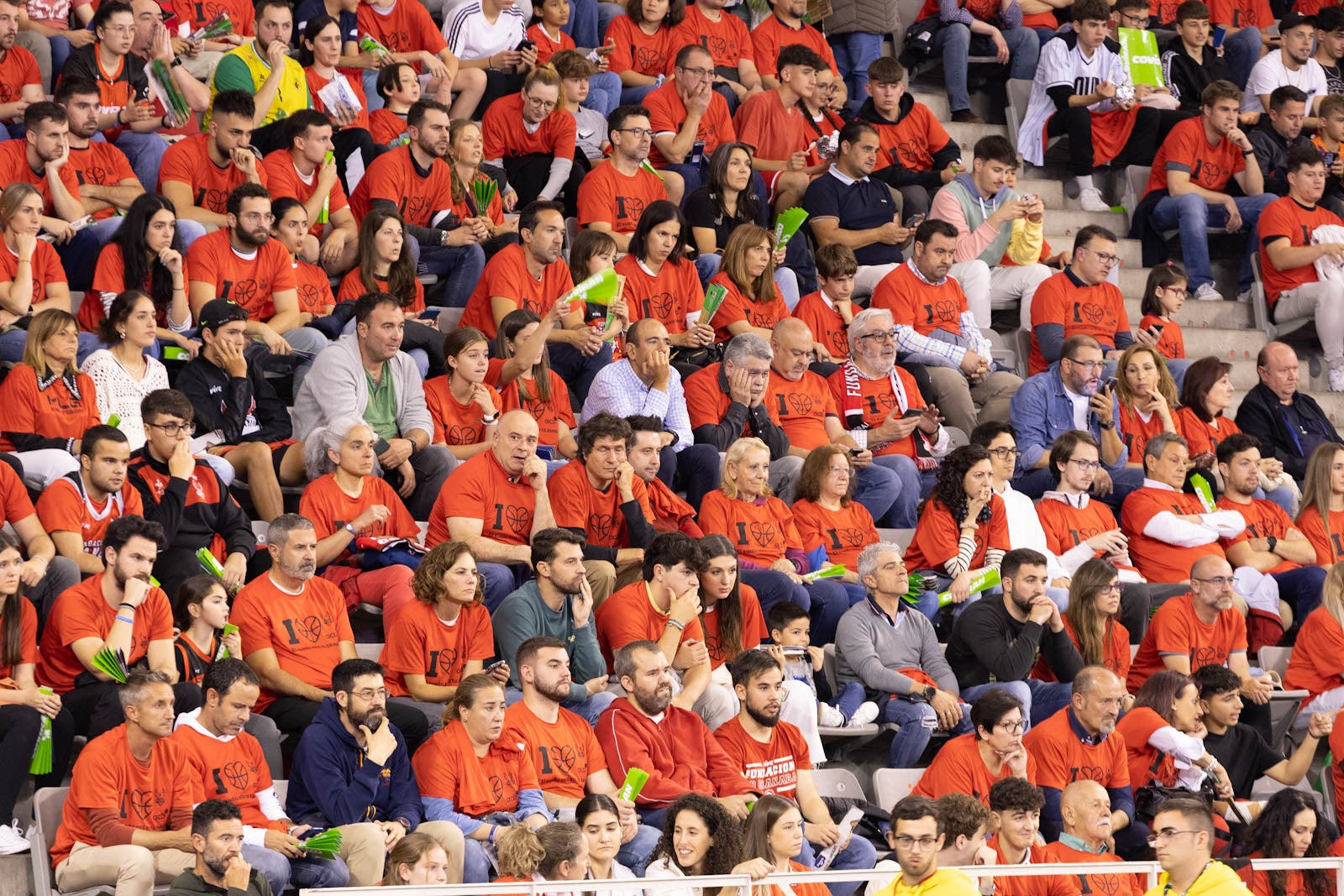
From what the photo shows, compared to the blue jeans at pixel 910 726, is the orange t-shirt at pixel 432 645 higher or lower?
higher

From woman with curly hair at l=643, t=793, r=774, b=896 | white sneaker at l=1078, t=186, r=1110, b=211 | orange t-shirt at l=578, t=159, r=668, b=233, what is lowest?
white sneaker at l=1078, t=186, r=1110, b=211

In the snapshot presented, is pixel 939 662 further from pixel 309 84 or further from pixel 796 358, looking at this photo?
pixel 309 84

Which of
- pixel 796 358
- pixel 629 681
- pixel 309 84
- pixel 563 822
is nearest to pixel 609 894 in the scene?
pixel 563 822

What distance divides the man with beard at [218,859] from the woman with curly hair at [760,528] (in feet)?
9.35

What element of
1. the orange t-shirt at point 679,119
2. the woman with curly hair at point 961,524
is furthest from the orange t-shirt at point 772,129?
the woman with curly hair at point 961,524

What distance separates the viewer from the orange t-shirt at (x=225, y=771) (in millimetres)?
6906

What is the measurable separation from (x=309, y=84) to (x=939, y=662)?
14.9 feet

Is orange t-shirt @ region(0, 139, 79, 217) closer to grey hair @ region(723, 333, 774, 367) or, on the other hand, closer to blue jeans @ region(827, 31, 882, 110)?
grey hair @ region(723, 333, 774, 367)

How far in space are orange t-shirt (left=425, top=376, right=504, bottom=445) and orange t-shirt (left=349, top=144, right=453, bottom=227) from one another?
126 centimetres

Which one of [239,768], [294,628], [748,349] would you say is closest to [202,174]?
[748,349]

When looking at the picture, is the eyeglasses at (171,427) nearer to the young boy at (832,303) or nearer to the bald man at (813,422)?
the bald man at (813,422)

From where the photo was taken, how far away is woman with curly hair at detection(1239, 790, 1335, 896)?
8.01 m

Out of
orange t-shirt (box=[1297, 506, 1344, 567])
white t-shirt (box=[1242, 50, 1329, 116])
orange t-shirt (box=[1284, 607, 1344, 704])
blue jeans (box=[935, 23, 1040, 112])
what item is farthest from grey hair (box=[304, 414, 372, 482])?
white t-shirt (box=[1242, 50, 1329, 116])

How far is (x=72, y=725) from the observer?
7.02m
